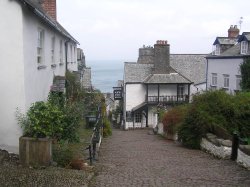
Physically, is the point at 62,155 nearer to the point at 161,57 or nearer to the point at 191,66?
the point at 161,57

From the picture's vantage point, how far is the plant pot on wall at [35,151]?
10.6 m

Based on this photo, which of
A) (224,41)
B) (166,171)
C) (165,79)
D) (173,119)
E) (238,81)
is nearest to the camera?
(166,171)

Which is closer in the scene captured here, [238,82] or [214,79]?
[238,82]

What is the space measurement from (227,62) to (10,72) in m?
23.7

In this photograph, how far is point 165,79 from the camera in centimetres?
4481

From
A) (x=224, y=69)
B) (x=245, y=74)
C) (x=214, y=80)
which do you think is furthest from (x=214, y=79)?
(x=245, y=74)

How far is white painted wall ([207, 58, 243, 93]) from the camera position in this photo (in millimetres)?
30812

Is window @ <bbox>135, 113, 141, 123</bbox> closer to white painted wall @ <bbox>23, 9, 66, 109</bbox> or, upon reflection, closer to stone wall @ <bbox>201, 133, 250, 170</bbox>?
stone wall @ <bbox>201, 133, 250, 170</bbox>

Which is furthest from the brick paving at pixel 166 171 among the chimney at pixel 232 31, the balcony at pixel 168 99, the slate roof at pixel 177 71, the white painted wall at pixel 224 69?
the slate roof at pixel 177 71

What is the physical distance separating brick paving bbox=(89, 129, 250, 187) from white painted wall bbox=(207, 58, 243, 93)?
664 inches

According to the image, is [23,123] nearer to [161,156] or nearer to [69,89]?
[161,156]

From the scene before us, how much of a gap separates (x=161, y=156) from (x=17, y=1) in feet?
24.6

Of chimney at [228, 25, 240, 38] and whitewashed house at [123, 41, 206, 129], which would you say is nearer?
chimney at [228, 25, 240, 38]

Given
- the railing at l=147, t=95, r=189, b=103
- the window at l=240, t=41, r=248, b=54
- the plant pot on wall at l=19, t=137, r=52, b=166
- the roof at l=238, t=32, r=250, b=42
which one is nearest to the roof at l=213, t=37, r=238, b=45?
the window at l=240, t=41, r=248, b=54
